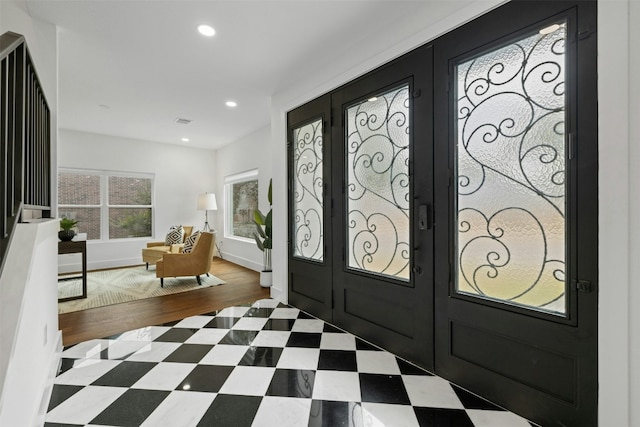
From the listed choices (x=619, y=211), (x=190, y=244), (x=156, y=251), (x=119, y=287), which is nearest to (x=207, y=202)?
(x=156, y=251)

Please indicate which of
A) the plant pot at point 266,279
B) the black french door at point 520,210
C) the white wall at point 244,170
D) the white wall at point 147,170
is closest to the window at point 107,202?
the white wall at point 147,170

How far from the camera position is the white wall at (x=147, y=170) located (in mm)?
5508

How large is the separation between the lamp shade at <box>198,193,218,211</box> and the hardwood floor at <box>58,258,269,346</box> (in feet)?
7.96

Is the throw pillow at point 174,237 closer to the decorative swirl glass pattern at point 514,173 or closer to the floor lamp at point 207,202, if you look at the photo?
the floor lamp at point 207,202

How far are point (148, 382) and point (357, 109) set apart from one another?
8.83 ft

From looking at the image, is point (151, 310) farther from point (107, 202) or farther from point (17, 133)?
point (107, 202)

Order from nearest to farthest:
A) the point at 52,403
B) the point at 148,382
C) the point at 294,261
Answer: the point at 52,403 < the point at 148,382 < the point at 294,261

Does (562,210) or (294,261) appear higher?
(562,210)

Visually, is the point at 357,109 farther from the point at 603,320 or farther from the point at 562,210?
the point at 603,320

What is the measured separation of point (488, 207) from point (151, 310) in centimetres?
362

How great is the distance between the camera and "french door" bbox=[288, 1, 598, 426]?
147cm

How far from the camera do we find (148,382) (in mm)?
1965

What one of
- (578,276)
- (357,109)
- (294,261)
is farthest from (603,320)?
(294,261)

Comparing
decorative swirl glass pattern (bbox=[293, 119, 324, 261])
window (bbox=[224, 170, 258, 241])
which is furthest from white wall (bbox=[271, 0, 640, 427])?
window (bbox=[224, 170, 258, 241])
